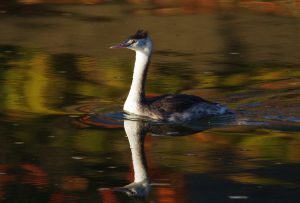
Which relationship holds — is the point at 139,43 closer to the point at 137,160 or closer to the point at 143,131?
the point at 143,131

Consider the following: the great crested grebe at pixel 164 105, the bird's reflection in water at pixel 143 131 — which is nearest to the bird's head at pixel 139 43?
the great crested grebe at pixel 164 105

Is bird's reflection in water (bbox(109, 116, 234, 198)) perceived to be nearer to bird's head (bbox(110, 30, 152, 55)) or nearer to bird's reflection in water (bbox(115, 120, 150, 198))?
bird's reflection in water (bbox(115, 120, 150, 198))

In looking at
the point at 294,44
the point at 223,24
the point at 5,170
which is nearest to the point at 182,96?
the point at 5,170

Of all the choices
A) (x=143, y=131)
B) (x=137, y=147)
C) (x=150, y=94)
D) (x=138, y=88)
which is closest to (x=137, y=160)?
(x=137, y=147)

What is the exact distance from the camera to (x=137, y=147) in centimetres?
1250

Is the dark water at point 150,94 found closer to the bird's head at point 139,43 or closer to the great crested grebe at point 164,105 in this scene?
the great crested grebe at point 164,105

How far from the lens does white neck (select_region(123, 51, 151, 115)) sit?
14.0 m

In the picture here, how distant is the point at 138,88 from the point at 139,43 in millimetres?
577

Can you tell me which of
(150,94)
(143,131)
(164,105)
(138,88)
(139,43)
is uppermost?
(139,43)

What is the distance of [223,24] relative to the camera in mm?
21938

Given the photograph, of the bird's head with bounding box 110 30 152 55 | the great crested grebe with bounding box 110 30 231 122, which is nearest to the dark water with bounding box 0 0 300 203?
the great crested grebe with bounding box 110 30 231 122

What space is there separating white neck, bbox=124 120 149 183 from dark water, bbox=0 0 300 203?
0.8 inches

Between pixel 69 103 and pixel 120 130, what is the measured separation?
1.65 metres

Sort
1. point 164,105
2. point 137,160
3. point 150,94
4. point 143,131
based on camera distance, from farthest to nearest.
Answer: point 150,94 < point 164,105 < point 143,131 < point 137,160
